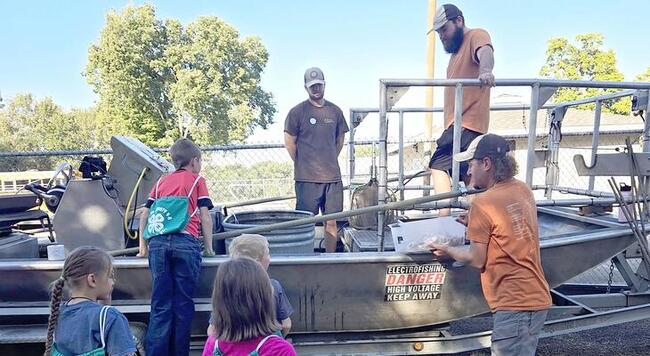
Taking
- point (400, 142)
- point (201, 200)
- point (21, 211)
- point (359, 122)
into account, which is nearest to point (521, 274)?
point (201, 200)

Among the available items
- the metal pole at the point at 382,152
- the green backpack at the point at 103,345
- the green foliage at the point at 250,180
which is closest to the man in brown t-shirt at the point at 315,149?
the metal pole at the point at 382,152

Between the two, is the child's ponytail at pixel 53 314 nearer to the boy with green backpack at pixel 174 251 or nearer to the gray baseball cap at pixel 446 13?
the boy with green backpack at pixel 174 251

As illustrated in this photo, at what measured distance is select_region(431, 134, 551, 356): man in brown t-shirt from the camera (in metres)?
2.55

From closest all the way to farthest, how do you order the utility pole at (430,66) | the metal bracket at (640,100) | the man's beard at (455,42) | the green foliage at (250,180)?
the metal bracket at (640,100) < the man's beard at (455,42) < the green foliage at (250,180) < the utility pole at (430,66)

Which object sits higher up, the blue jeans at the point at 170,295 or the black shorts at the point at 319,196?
the black shorts at the point at 319,196

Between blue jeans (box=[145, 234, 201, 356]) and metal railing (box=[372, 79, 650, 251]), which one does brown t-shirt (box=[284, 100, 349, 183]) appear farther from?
blue jeans (box=[145, 234, 201, 356])

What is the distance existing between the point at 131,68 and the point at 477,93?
28555mm

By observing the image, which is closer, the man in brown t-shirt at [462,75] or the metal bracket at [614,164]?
the metal bracket at [614,164]

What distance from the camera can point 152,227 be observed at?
2.97 m

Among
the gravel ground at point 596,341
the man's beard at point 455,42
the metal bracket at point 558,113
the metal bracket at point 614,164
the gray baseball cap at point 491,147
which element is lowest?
the gravel ground at point 596,341

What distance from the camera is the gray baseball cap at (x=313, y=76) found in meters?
4.33

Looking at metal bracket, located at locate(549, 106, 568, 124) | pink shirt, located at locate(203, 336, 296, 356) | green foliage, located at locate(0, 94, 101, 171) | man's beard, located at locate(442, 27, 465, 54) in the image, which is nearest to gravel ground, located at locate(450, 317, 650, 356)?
metal bracket, located at locate(549, 106, 568, 124)

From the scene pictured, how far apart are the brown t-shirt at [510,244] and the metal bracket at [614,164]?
1.10m

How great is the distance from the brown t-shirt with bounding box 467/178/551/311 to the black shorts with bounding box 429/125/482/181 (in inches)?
43.6
